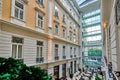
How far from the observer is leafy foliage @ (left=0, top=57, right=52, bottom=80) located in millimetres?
1867

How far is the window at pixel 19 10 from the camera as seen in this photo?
11.8m

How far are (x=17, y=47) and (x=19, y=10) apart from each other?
2722mm

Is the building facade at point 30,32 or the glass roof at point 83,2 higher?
the glass roof at point 83,2

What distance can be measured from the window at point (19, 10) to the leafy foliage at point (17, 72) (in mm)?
9941

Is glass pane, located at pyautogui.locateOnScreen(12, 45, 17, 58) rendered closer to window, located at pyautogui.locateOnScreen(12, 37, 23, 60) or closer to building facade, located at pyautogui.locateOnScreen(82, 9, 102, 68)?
window, located at pyautogui.locateOnScreen(12, 37, 23, 60)

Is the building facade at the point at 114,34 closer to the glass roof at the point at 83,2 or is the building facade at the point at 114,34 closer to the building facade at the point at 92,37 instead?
the glass roof at the point at 83,2

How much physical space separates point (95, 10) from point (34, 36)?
1260 inches

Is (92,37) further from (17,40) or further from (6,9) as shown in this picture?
(6,9)

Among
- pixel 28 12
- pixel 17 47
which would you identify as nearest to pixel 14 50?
pixel 17 47

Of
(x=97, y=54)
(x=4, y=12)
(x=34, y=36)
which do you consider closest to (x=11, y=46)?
(x=4, y=12)

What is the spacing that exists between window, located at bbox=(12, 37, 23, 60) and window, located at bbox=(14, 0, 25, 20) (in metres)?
1.64

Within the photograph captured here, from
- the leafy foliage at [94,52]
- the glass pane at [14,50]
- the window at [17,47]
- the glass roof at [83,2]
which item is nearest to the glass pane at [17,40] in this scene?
the window at [17,47]

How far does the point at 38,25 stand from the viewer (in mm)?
15539

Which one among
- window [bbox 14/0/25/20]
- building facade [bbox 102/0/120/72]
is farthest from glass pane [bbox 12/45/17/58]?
building facade [bbox 102/0/120/72]
